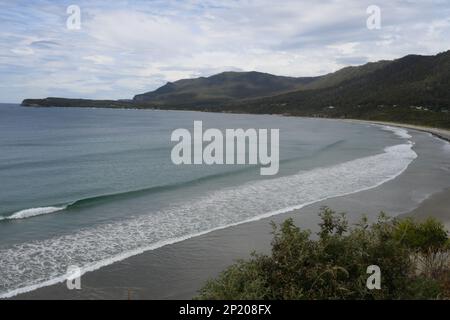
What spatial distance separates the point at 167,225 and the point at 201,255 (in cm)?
371

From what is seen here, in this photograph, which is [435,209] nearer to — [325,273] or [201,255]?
[201,255]

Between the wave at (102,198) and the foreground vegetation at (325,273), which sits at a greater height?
the foreground vegetation at (325,273)

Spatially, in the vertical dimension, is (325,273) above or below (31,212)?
above

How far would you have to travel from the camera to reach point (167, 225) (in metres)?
16.3

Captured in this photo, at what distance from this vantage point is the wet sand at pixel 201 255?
Result: 1029 centimetres

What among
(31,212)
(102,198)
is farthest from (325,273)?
(102,198)

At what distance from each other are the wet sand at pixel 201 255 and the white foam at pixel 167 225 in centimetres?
57

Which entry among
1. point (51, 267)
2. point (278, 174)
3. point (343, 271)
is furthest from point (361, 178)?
point (343, 271)

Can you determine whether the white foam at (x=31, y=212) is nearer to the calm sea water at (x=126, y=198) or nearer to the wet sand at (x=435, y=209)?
the calm sea water at (x=126, y=198)

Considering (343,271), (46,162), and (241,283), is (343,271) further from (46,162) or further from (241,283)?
(46,162)

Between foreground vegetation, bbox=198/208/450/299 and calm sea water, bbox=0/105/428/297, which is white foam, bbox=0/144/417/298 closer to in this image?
calm sea water, bbox=0/105/428/297

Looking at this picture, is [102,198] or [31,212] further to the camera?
[102,198]

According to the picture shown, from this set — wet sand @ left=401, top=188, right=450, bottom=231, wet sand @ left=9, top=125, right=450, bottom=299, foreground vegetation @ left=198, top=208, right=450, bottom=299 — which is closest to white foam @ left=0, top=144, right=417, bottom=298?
wet sand @ left=9, top=125, right=450, bottom=299

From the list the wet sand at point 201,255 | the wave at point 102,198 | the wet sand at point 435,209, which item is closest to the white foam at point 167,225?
the wet sand at point 201,255
